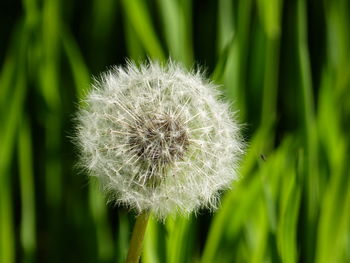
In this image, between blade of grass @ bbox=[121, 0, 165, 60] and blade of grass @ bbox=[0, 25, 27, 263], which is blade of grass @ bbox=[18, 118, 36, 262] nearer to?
blade of grass @ bbox=[0, 25, 27, 263]

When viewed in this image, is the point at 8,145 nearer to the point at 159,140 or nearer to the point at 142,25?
the point at 142,25

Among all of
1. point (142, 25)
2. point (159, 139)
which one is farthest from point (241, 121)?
point (159, 139)

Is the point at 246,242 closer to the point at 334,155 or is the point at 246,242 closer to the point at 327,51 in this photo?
the point at 334,155

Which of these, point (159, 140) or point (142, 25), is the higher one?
point (142, 25)

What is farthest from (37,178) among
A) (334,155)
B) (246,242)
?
(334,155)

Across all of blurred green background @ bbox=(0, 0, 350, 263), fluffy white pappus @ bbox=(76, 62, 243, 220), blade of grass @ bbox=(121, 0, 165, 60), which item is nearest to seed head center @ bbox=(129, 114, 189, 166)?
fluffy white pappus @ bbox=(76, 62, 243, 220)

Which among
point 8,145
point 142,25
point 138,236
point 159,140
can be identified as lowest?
point 138,236

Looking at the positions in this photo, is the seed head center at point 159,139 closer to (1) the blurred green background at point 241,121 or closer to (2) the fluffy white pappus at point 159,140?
(2) the fluffy white pappus at point 159,140

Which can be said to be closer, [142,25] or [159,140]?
[159,140]
